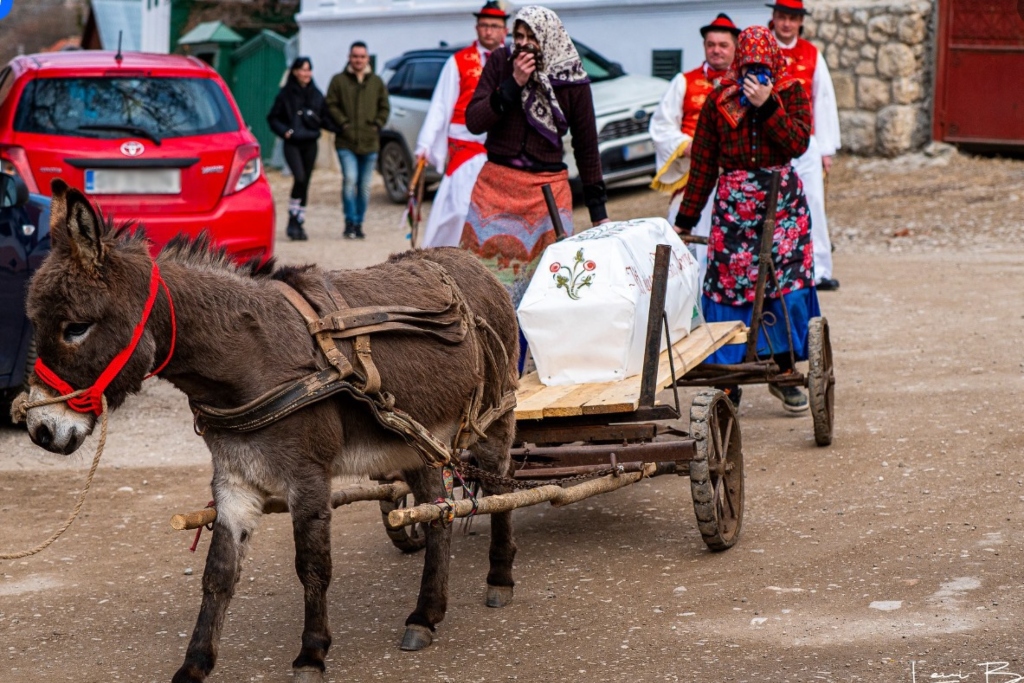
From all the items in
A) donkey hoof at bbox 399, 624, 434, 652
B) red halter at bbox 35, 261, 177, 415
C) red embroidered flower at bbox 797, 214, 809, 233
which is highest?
red halter at bbox 35, 261, 177, 415

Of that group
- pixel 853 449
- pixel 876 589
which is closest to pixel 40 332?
pixel 876 589

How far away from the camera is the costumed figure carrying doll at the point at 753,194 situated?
24.0 feet

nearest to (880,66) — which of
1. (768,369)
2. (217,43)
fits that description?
(768,369)

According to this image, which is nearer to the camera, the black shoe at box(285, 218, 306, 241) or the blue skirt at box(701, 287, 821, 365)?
the blue skirt at box(701, 287, 821, 365)

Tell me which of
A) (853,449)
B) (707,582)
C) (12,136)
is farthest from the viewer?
(12,136)

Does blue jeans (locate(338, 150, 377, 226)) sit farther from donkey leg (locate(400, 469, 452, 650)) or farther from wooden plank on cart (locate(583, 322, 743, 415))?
donkey leg (locate(400, 469, 452, 650))

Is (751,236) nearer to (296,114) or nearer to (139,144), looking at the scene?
(139,144)

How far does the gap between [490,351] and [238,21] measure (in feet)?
89.9

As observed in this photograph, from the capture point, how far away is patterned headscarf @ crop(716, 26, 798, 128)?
283 inches

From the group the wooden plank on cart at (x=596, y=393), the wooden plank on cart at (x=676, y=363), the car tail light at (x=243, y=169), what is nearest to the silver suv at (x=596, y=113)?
the car tail light at (x=243, y=169)

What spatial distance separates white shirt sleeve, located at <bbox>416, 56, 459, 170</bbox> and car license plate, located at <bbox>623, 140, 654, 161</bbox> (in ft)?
25.7

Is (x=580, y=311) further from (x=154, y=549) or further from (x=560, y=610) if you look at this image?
(x=154, y=549)

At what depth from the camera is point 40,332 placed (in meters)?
4.15

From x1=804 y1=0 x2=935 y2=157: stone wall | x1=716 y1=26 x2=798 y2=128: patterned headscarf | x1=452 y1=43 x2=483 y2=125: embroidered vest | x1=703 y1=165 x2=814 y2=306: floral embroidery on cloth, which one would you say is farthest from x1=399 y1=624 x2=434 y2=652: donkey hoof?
x1=804 y1=0 x2=935 y2=157: stone wall
